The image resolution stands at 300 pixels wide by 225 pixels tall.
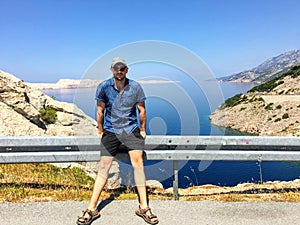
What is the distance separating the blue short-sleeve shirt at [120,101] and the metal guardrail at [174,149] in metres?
0.62

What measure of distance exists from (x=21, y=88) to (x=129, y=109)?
19.7 ft

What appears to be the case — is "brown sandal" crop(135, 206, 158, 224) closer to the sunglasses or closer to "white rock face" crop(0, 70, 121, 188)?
the sunglasses

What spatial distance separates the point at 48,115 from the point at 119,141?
5661 millimetres

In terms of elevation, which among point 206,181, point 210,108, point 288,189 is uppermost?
point 210,108

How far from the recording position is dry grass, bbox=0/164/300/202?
4.53 m

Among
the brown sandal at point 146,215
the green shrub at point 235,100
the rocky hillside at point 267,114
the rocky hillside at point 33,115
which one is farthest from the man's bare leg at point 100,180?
the green shrub at point 235,100

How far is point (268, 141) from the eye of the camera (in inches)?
177

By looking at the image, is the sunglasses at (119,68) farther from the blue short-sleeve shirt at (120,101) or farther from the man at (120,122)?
the blue short-sleeve shirt at (120,101)

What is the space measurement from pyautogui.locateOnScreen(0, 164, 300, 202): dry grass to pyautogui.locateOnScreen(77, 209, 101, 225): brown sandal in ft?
2.28

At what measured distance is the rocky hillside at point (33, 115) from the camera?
731cm

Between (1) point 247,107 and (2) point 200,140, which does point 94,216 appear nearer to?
(2) point 200,140

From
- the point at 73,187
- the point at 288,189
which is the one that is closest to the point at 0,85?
the point at 73,187

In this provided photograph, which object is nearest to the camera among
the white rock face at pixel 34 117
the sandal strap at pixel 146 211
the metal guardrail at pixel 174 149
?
the sandal strap at pixel 146 211

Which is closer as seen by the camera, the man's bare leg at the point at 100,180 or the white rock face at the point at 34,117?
the man's bare leg at the point at 100,180
